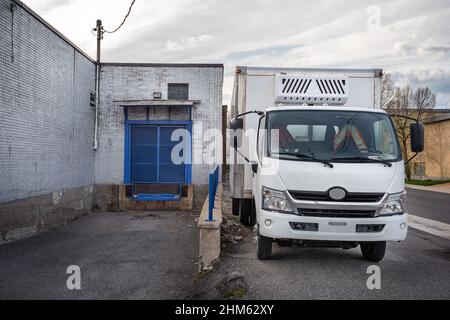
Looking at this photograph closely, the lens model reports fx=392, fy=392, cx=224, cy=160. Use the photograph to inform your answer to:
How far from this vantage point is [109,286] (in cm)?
603

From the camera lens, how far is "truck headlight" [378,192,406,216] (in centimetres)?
539

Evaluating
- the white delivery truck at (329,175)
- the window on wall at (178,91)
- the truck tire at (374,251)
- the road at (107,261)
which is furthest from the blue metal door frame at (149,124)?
the truck tire at (374,251)

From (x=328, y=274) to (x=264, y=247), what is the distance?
1028 mm

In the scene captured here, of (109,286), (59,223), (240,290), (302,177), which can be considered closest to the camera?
(240,290)

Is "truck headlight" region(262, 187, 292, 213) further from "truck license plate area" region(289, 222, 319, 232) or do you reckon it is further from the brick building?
the brick building

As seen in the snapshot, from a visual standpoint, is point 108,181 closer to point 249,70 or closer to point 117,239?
point 117,239

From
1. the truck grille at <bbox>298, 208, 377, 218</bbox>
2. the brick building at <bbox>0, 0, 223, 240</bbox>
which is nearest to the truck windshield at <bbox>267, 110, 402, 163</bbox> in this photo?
the truck grille at <bbox>298, 208, 377, 218</bbox>

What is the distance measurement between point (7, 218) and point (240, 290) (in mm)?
6910

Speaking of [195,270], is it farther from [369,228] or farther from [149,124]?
[149,124]

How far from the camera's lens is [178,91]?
15438 millimetres

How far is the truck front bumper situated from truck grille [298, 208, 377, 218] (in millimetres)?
58

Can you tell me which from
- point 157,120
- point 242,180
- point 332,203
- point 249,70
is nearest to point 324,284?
point 332,203

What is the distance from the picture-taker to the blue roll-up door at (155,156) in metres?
15.3

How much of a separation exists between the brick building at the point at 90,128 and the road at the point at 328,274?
20.8ft
